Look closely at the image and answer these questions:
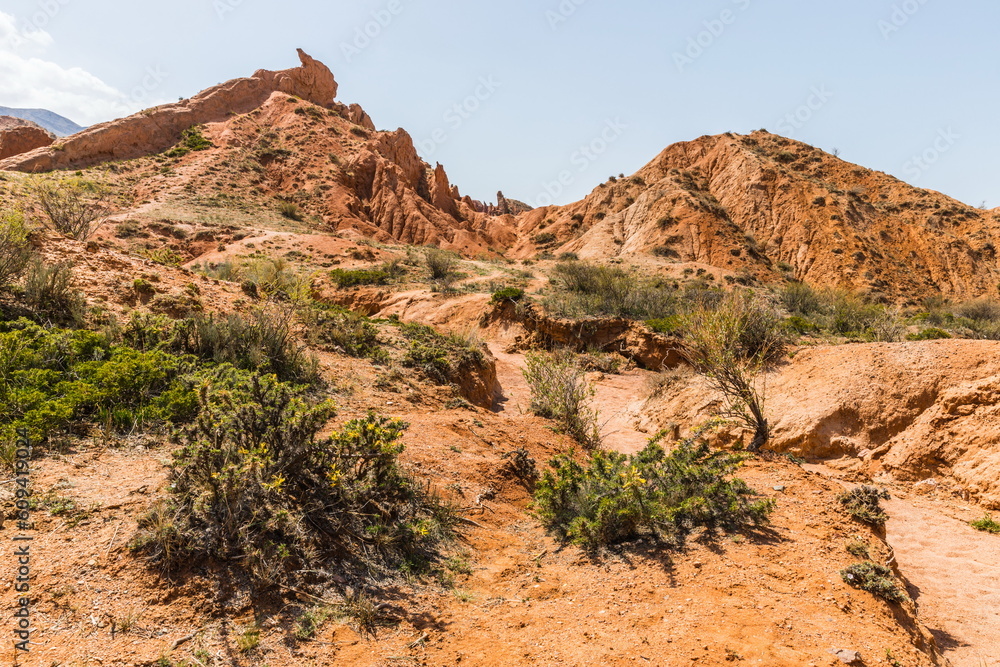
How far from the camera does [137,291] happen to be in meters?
8.66

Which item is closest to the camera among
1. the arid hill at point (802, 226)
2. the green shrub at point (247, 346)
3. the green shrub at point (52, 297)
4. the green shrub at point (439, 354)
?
the green shrub at point (52, 297)

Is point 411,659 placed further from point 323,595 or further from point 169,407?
point 169,407

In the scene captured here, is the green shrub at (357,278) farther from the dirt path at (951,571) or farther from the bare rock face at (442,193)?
the bare rock face at (442,193)

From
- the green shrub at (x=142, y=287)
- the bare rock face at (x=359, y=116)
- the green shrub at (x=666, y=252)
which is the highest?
the bare rock face at (x=359, y=116)

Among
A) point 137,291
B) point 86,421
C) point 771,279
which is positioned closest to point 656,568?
point 86,421

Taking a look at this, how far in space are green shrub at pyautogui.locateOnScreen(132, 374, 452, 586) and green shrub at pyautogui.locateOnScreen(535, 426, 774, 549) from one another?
129 centimetres

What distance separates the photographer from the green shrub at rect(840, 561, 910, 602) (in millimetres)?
3660

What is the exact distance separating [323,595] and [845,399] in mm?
9229

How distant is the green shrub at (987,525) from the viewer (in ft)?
20.4

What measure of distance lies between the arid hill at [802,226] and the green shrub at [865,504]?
1150 inches

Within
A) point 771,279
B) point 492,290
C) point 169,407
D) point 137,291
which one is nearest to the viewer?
point 169,407

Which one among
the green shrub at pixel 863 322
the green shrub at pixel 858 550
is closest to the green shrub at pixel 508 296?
the green shrub at pixel 863 322

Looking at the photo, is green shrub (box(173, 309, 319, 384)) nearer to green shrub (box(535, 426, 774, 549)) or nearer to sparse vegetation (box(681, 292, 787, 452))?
green shrub (box(535, 426, 774, 549))

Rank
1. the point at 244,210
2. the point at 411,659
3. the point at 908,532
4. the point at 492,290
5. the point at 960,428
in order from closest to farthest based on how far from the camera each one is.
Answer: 1. the point at 411,659
2. the point at 908,532
3. the point at 960,428
4. the point at 492,290
5. the point at 244,210
